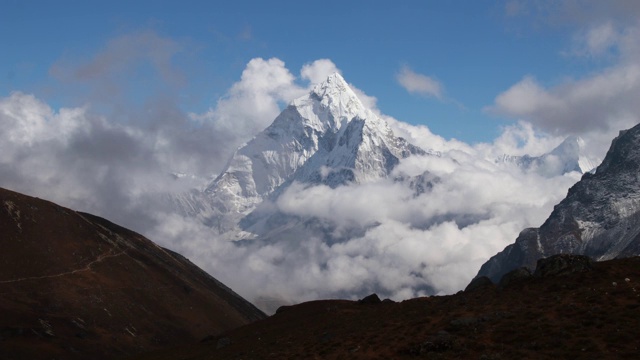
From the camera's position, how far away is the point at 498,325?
2248 inches

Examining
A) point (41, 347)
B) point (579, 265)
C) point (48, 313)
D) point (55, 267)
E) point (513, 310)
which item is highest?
point (55, 267)

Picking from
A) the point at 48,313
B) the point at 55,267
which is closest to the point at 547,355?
the point at 48,313

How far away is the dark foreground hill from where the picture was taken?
4966 centimetres

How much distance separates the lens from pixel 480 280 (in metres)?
85.8

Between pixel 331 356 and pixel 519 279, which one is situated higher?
pixel 519 279

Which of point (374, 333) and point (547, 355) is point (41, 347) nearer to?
point (374, 333)

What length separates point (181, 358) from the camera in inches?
3511

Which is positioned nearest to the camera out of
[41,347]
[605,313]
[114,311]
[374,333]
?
[605,313]

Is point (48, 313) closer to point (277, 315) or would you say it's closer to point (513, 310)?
point (277, 315)

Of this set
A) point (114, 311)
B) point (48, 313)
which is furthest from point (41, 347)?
point (114, 311)

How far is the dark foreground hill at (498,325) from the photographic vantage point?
49656 millimetres

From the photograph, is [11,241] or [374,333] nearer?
[374,333]

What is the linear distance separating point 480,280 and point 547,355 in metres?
38.5

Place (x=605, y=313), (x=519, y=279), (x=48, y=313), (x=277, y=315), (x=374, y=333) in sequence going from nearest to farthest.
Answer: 1. (x=605, y=313)
2. (x=374, y=333)
3. (x=519, y=279)
4. (x=277, y=315)
5. (x=48, y=313)
